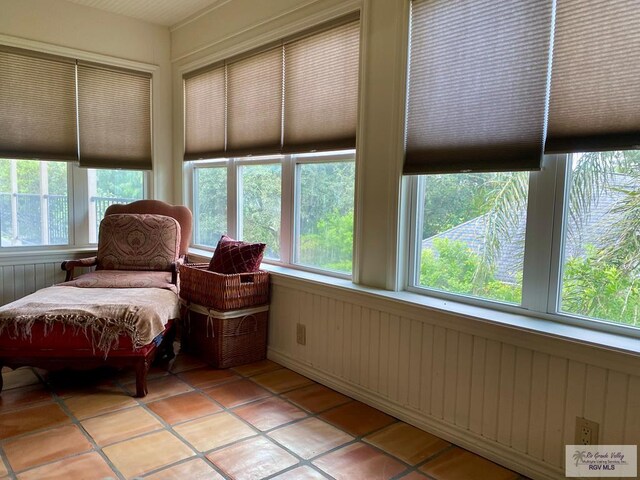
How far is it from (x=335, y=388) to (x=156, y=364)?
1.22m

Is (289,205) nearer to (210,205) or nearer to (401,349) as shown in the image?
(210,205)

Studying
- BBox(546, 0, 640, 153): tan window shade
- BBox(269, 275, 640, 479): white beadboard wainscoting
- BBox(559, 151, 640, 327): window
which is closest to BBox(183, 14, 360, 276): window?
BBox(269, 275, 640, 479): white beadboard wainscoting

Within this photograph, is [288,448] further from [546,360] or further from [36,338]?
[36,338]

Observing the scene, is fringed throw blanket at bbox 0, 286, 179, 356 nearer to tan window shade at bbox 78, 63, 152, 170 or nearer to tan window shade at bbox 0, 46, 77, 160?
tan window shade at bbox 0, 46, 77, 160

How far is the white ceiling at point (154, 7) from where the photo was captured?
352cm

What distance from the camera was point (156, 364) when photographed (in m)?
3.00

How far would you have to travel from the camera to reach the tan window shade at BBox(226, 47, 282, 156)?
3098 mm

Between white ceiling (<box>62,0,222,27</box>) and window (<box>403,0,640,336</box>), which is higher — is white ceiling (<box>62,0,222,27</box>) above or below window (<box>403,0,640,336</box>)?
above

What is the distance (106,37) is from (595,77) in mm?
3636

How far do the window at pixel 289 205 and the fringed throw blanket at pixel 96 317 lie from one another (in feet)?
3.33

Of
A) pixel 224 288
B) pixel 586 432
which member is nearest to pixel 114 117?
pixel 224 288

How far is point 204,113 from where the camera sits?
3812 millimetres

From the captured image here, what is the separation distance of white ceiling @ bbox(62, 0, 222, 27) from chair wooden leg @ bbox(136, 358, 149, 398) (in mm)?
2696

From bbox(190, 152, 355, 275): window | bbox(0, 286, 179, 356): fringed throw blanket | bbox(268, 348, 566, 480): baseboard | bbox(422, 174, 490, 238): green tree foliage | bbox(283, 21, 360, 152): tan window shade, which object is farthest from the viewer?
bbox(190, 152, 355, 275): window
